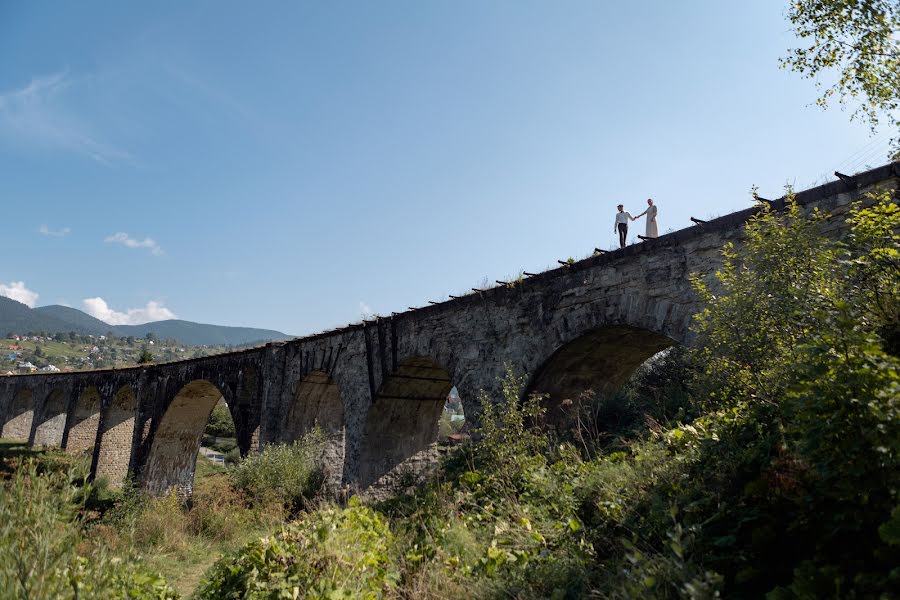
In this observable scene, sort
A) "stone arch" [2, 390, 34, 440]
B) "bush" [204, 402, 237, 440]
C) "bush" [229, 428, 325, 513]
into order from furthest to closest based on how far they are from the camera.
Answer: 1. "bush" [204, 402, 237, 440]
2. "stone arch" [2, 390, 34, 440]
3. "bush" [229, 428, 325, 513]

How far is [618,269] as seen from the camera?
Answer: 292 inches

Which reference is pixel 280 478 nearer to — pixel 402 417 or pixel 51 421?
pixel 402 417

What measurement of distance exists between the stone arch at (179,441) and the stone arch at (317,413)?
6.22 metres

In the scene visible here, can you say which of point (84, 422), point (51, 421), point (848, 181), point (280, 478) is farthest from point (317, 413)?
point (51, 421)

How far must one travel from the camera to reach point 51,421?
104ft

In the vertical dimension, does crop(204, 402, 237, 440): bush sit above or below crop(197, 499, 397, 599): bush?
below

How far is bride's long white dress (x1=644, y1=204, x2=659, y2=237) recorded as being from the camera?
9.38 meters

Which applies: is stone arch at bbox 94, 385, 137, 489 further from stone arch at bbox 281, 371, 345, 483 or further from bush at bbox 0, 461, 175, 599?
bush at bbox 0, 461, 175, 599

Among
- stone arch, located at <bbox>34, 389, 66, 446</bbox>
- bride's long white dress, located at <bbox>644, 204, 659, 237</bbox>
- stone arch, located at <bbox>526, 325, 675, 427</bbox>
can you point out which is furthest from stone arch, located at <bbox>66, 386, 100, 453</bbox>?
bride's long white dress, located at <bbox>644, 204, 659, 237</bbox>

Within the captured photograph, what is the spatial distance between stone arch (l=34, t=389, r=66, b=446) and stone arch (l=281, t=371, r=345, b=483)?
22.7 metres

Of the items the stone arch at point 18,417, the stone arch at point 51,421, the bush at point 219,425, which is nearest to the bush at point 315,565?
the stone arch at point 51,421

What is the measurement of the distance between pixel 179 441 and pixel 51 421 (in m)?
16.9

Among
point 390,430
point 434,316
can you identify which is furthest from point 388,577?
point 390,430

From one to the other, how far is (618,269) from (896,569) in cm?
559
